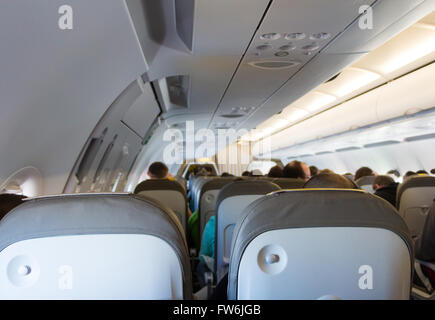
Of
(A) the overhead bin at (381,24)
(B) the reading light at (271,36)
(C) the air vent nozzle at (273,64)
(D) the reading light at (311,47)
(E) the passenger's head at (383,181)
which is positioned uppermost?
(A) the overhead bin at (381,24)

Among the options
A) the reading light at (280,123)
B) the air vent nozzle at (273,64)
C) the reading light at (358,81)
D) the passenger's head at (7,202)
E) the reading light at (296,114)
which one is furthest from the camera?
the reading light at (280,123)

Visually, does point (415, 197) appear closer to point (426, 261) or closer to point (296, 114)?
point (426, 261)

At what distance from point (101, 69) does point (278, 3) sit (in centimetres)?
162

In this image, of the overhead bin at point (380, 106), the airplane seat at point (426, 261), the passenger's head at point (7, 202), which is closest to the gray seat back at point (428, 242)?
the airplane seat at point (426, 261)

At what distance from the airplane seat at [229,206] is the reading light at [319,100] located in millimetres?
4827

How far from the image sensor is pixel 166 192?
4.48m

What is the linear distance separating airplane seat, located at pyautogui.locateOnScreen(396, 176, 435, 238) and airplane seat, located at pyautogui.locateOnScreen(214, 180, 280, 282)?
5.18 feet

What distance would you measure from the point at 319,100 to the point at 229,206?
5.59 metres

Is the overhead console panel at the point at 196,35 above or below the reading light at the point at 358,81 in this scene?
below

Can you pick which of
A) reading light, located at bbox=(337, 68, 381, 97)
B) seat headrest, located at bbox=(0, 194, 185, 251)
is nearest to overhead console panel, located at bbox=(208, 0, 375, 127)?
reading light, located at bbox=(337, 68, 381, 97)

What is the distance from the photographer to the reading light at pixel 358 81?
5.88m

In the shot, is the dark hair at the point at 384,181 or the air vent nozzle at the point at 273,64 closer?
the air vent nozzle at the point at 273,64

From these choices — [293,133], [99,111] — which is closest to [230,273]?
[99,111]

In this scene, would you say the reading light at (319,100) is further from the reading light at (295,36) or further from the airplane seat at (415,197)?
the reading light at (295,36)
